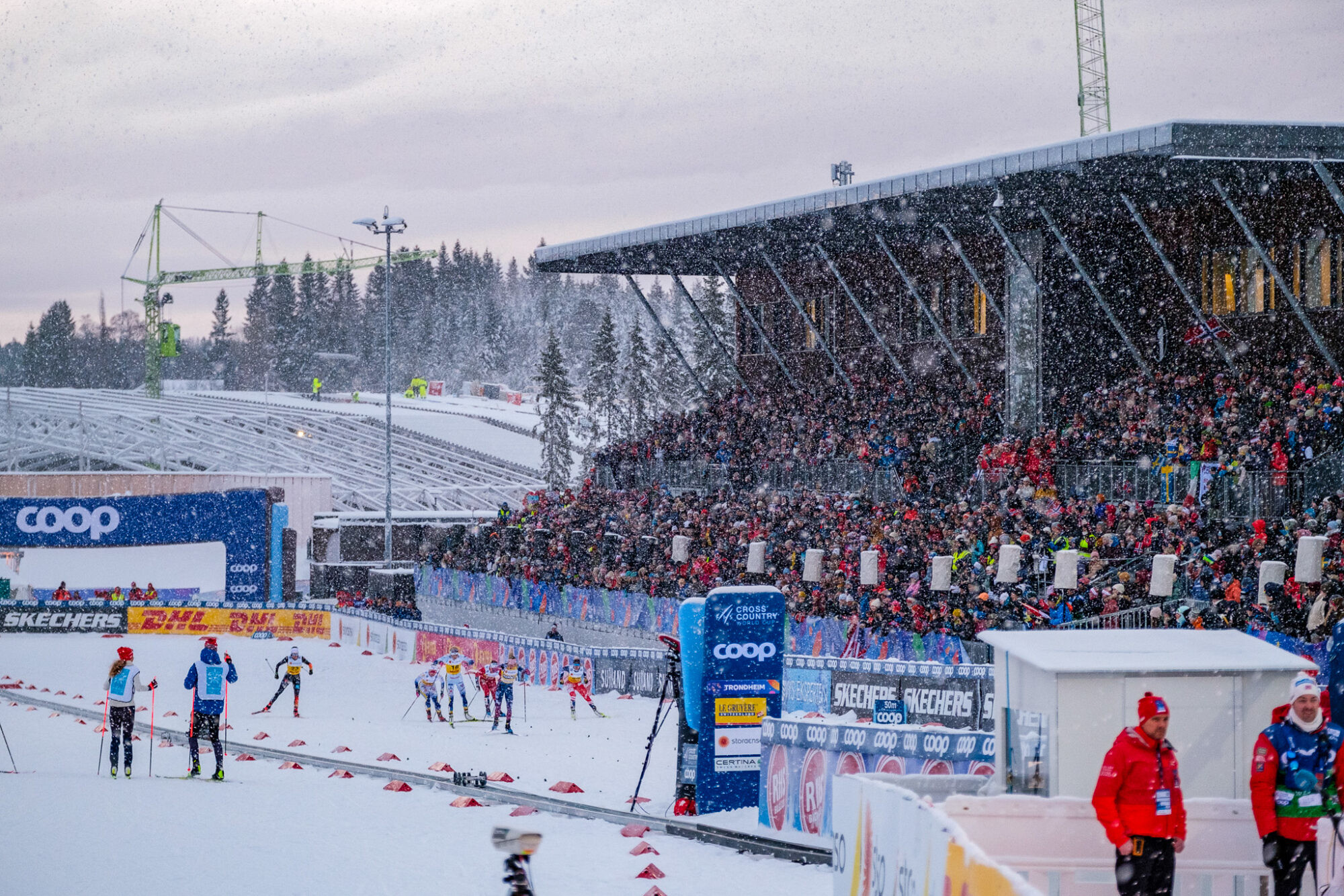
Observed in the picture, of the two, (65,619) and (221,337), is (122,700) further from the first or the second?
(221,337)

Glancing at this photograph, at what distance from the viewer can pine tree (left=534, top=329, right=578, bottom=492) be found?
8144 cm

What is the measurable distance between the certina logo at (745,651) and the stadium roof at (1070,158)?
571 inches

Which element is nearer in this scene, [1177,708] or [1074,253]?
[1177,708]

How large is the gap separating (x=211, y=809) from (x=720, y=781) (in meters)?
5.15

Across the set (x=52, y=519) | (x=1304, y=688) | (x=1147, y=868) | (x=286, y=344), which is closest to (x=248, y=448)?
(x=52, y=519)

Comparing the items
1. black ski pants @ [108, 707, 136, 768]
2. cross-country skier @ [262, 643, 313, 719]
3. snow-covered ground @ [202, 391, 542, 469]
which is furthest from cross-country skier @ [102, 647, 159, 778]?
snow-covered ground @ [202, 391, 542, 469]

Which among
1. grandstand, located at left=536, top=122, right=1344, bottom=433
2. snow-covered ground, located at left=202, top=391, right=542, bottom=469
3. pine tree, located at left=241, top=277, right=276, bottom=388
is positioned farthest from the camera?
pine tree, located at left=241, top=277, right=276, bottom=388

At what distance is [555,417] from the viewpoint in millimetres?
83625

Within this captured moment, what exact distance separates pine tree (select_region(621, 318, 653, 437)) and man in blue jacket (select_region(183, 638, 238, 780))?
71.4m

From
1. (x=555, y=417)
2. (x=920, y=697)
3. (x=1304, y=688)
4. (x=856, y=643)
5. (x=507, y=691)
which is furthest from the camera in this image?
(x=555, y=417)

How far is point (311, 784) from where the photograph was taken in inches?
611

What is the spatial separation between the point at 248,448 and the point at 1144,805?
68.3m

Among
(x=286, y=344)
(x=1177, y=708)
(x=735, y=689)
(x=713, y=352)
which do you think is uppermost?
(x=286, y=344)

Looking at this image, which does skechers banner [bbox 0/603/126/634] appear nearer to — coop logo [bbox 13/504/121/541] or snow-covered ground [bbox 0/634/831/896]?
coop logo [bbox 13/504/121/541]
